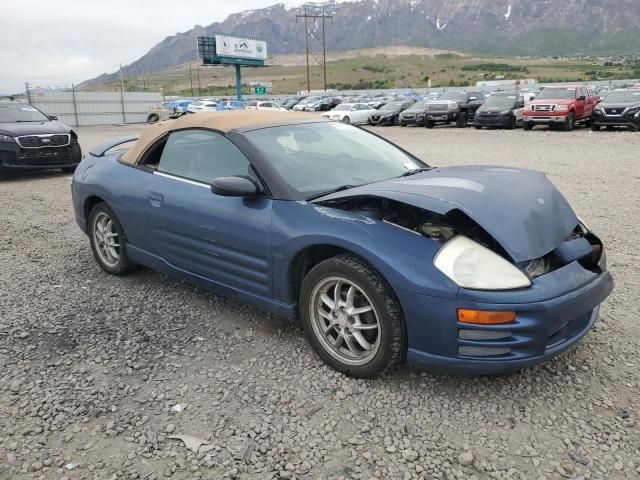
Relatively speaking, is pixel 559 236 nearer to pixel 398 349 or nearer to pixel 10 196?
pixel 398 349

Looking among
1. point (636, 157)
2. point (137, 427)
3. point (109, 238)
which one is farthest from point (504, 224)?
point (636, 157)

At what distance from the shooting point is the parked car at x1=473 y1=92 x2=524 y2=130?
71.3ft

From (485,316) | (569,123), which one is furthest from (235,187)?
(569,123)

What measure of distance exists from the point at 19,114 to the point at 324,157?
1046 centimetres

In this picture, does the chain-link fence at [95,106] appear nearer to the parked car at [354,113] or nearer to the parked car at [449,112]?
the parked car at [354,113]

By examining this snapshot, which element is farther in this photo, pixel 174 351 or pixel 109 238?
pixel 109 238

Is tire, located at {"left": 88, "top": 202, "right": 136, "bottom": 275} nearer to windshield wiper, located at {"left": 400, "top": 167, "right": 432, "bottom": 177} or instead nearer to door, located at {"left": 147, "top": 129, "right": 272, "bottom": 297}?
door, located at {"left": 147, "top": 129, "right": 272, "bottom": 297}

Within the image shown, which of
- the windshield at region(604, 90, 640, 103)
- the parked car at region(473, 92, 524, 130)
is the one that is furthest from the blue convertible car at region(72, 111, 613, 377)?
the parked car at region(473, 92, 524, 130)

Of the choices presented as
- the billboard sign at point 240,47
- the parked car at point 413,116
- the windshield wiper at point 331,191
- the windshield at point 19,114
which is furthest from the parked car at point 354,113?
the billboard sign at point 240,47

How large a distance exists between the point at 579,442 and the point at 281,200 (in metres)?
2.05

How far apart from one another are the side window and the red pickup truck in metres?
18.7

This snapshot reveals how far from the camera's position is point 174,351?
3.53 metres

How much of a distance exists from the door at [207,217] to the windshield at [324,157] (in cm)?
22

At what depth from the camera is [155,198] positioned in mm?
4133
